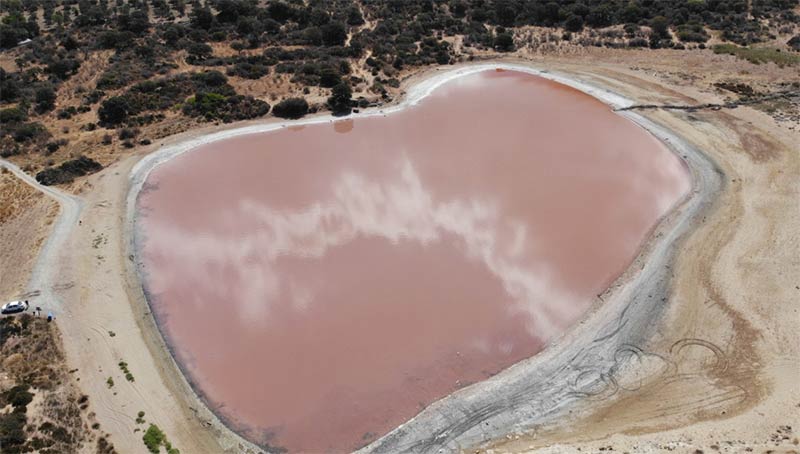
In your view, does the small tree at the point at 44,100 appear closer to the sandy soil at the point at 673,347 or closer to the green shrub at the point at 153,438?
the sandy soil at the point at 673,347

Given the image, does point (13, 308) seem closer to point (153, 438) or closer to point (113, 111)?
point (153, 438)

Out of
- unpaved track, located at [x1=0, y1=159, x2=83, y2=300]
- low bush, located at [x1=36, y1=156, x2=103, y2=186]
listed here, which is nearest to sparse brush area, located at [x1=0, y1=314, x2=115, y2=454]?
unpaved track, located at [x1=0, y1=159, x2=83, y2=300]

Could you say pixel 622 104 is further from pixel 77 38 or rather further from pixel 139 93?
pixel 77 38

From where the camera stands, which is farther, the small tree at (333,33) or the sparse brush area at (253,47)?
the small tree at (333,33)

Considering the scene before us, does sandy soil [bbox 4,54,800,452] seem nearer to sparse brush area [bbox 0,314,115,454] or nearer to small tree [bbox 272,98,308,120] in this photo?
sparse brush area [bbox 0,314,115,454]

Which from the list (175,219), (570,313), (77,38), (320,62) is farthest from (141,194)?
(77,38)

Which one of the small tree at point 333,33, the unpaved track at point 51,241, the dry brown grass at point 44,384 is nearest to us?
the dry brown grass at point 44,384

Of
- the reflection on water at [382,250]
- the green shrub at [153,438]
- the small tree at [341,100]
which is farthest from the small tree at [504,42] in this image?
the green shrub at [153,438]
